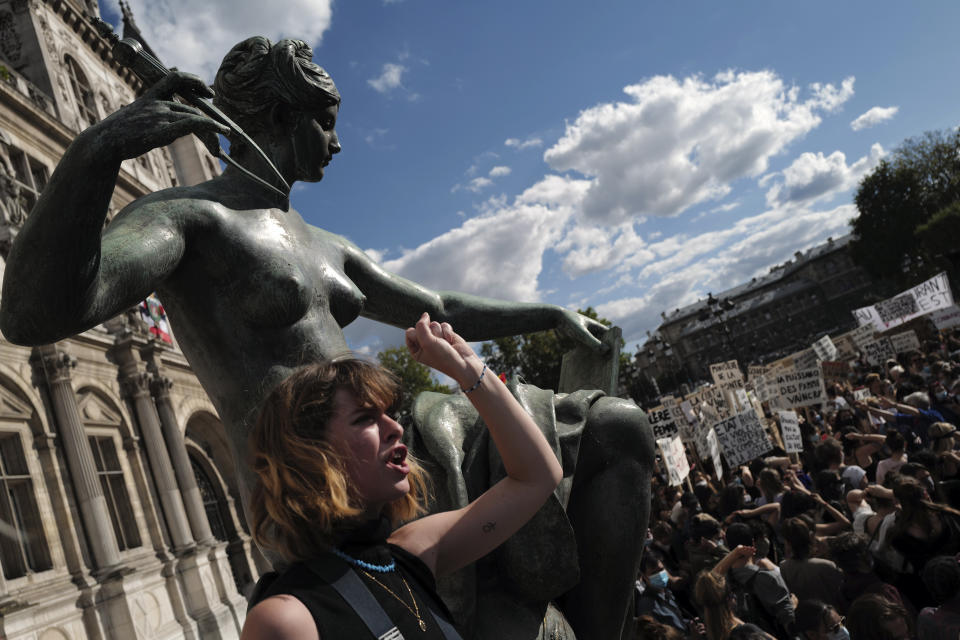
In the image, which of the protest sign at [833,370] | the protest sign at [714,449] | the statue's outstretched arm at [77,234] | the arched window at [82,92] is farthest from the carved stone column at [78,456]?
the protest sign at [833,370]

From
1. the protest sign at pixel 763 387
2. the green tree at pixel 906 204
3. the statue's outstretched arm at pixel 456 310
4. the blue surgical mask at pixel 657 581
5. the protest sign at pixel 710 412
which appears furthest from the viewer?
the green tree at pixel 906 204

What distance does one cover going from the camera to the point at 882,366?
1773cm

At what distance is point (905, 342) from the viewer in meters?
17.2

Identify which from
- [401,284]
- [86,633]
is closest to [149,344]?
[86,633]

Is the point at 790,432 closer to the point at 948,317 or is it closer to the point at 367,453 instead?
the point at 367,453

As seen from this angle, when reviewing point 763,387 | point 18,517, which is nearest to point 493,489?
point 763,387

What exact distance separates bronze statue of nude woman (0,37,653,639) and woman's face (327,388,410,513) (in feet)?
2.06

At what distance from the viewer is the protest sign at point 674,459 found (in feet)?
33.7

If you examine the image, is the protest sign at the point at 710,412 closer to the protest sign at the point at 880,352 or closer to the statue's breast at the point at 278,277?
the protest sign at the point at 880,352

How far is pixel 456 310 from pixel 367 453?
1399 millimetres

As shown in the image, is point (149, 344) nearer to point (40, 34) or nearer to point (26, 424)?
point (26, 424)

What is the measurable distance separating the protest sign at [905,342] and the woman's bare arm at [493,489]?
60.2 ft

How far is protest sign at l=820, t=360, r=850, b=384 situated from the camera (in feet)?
55.6

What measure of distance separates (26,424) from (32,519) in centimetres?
180
